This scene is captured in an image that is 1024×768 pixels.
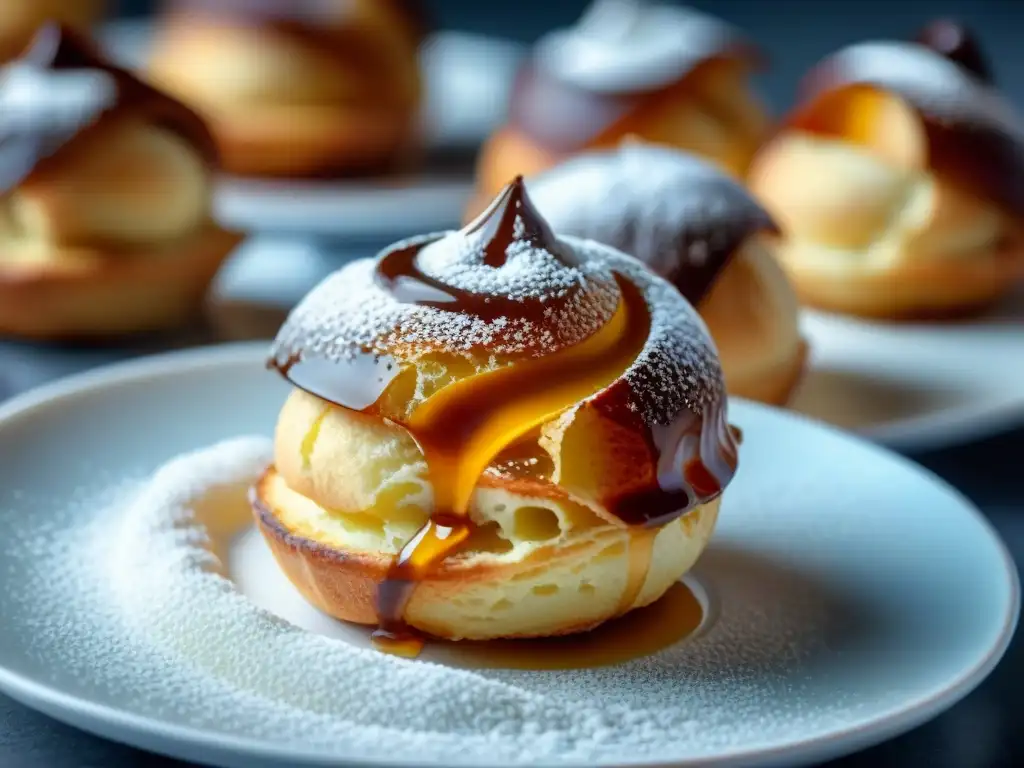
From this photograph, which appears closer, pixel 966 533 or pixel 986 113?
pixel 966 533

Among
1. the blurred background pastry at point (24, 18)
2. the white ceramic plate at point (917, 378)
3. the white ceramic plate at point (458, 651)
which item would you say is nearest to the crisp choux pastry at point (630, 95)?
the white ceramic plate at point (917, 378)

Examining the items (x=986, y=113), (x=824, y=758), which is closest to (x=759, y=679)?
(x=824, y=758)

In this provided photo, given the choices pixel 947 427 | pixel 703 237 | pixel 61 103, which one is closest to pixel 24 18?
pixel 61 103

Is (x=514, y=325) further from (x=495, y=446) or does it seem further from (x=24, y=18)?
(x=24, y=18)

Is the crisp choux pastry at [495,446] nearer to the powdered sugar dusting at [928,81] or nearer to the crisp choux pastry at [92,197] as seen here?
the crisp choux pastry at [92,197]

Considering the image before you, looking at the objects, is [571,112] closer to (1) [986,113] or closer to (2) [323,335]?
(1) [986,113]
